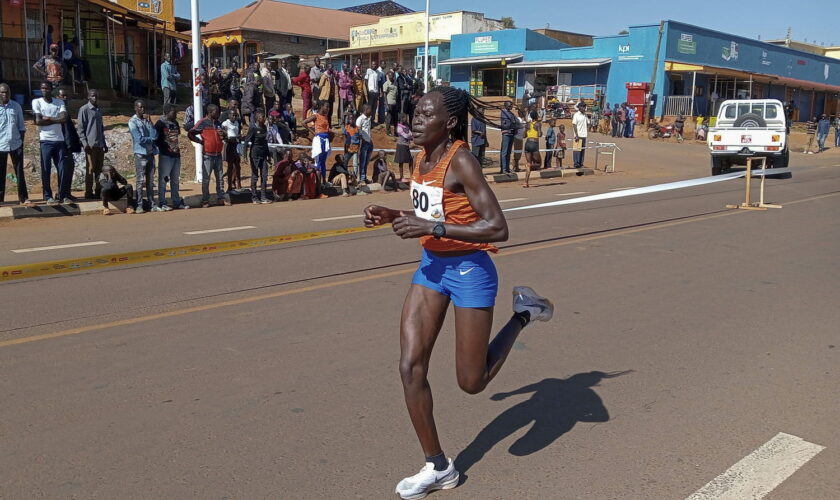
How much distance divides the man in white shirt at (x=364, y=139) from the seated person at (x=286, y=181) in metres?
2.06

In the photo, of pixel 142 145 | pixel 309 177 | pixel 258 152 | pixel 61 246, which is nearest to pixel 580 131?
pixel 309 177

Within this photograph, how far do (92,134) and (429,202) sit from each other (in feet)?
37.5

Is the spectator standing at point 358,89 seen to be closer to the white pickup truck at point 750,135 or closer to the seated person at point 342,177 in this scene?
the seated person at point 342,177

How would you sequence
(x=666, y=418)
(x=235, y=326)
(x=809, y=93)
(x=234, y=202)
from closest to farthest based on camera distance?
(x=666, y=418) < (x=235, y=326) < (x=234, y=202) < (x=809, y=93)

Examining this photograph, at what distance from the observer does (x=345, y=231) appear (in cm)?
1108

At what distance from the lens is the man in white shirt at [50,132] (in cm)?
1226

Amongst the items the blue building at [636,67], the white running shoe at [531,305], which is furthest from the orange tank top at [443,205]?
the blue building at [636,67]

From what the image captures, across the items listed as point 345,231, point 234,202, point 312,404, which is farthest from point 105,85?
point 312,404

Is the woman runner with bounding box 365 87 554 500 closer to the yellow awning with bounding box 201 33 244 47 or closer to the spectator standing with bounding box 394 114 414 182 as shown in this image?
the spectator standing with bounding box 394 114 414 182

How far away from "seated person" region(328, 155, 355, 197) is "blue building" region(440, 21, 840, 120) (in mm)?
32045

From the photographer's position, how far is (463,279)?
3.46 metres

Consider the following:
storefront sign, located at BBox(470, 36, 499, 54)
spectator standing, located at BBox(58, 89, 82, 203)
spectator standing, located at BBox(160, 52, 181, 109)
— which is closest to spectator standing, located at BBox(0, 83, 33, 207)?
spectator standing, located at BBox(58, 89, 82, 203)

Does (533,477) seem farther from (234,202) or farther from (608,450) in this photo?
(234,202)

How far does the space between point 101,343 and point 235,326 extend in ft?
3.24
